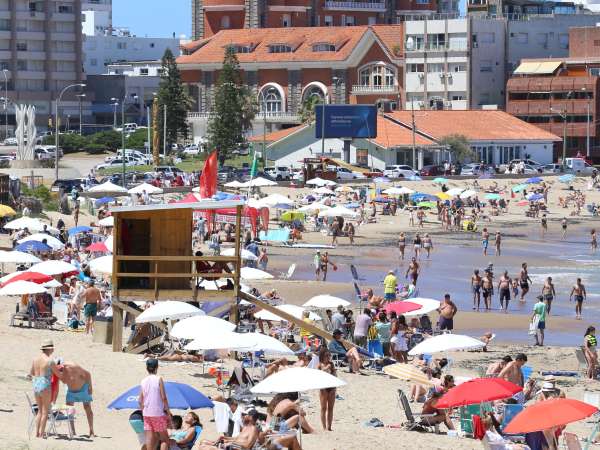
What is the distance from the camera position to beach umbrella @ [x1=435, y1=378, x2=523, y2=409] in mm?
18750

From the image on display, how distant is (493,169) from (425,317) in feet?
184

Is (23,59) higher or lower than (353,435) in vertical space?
higher

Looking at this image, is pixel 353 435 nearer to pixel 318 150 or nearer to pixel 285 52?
pixel 318 150

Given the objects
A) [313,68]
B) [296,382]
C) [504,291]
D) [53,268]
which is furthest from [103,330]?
[313,68]

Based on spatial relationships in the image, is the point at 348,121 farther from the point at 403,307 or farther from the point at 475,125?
the point at 403,307

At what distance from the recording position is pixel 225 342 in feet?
69.5

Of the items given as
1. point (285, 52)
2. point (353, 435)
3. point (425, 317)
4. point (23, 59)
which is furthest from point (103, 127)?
point (353, 435)

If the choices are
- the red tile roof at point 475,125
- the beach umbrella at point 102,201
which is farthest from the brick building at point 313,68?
the beach umbrella at point 102,201

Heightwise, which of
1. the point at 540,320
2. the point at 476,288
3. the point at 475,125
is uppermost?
the point at 475,125

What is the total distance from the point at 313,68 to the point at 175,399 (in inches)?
3474

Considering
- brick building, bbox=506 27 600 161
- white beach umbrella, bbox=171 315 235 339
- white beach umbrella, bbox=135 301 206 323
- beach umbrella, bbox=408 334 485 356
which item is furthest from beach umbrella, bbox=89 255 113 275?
brick building, bbox=506 27 600 161

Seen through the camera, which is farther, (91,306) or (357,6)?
(357,6)

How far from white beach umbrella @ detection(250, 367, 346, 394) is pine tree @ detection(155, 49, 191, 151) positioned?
7763 cm

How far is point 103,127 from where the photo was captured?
12012cm
